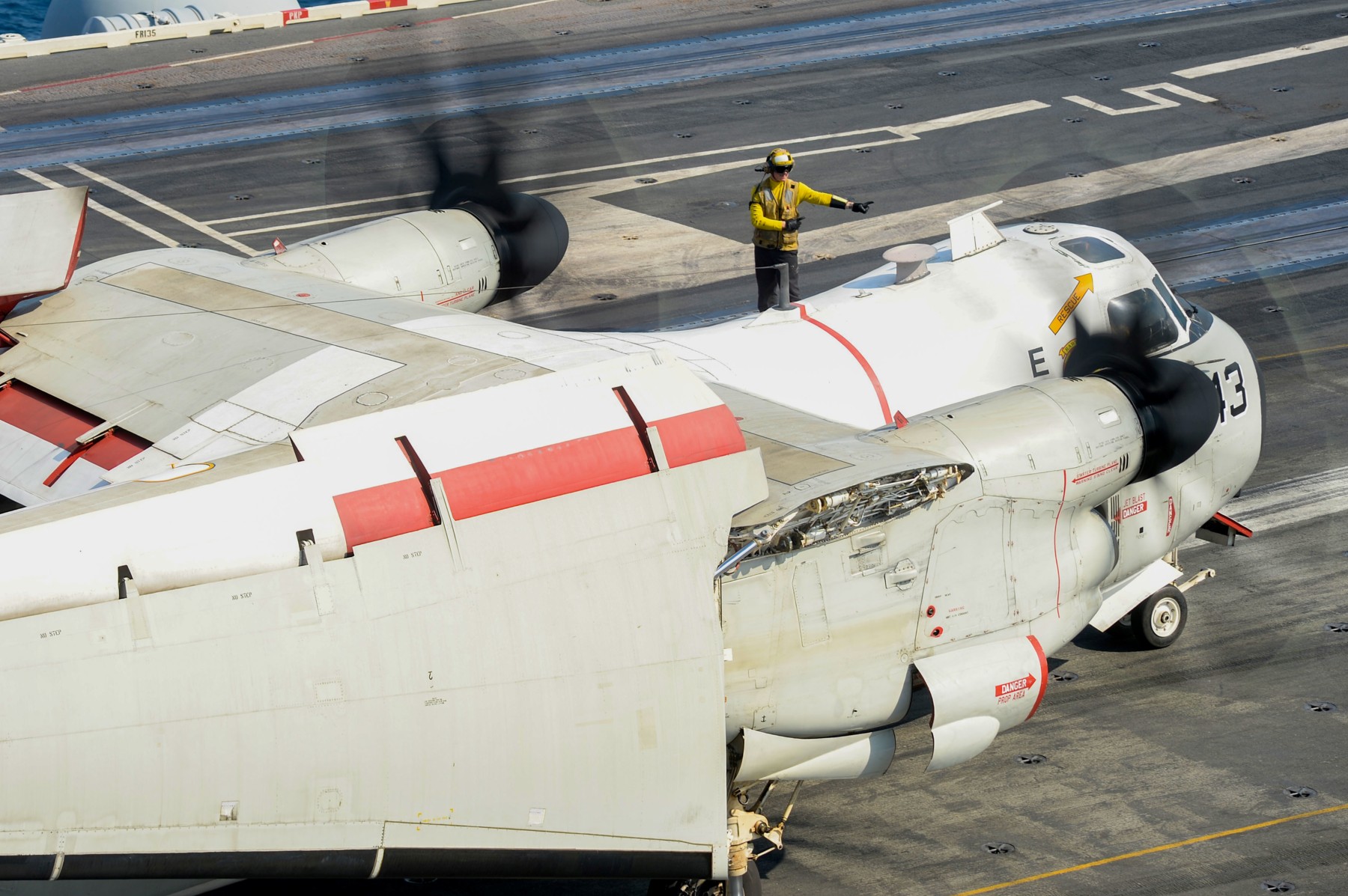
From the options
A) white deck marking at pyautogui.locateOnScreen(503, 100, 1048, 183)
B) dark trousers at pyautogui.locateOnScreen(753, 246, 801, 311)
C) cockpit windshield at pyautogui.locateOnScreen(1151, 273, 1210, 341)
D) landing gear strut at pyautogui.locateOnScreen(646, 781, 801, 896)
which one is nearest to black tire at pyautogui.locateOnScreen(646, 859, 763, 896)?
landing gear strut at pyautogui.locateOnScreen(646, 781, 801, 896)

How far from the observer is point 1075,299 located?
17.3 metres

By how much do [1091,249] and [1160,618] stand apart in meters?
4.49

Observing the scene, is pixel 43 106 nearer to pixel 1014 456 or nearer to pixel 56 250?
pixel 56 250

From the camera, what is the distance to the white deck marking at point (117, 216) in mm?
30062

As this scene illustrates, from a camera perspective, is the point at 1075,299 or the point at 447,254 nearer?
the point at 1075,299

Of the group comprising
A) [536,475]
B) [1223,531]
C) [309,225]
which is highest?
[309,225]

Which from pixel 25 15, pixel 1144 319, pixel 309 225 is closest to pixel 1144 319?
pixel 1144 319

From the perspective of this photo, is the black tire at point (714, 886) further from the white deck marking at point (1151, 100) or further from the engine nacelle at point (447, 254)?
the white deck marking at point (1151, 100)

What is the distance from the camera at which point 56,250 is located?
16.6 metres

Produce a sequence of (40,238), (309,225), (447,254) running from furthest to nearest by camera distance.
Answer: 1. (309,225)
2. (447,254)
3. (40,238)

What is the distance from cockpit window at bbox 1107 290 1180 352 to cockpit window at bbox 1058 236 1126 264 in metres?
0.54

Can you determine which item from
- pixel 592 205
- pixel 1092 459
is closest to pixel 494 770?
pixel 1092 459

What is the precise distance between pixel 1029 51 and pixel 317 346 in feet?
99.2

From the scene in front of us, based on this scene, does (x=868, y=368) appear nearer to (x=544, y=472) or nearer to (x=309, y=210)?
(x=544, y=472)
